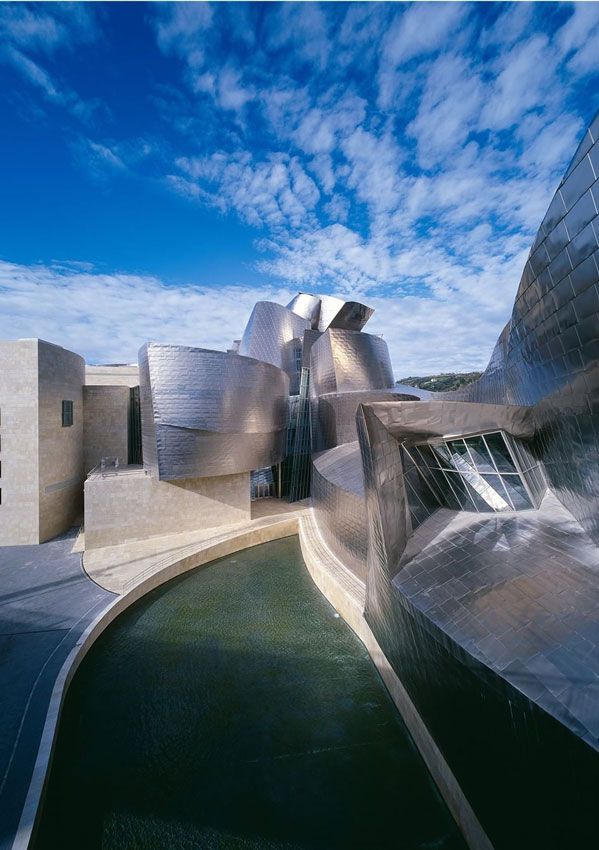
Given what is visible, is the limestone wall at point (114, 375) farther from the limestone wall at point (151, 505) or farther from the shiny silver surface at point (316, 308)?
the shiny silver surface at point (316, 308)

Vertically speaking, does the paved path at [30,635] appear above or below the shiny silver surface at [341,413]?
below

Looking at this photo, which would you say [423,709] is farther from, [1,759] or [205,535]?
[205,535]

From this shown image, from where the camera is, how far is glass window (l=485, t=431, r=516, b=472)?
8.41 m

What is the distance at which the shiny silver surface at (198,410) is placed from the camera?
15.2m

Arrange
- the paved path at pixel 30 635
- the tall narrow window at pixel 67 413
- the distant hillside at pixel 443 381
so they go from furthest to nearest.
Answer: the distant hillside at pixel 443 381
the tall narrow window at pixel 67 413
the paved path at pixel 30 635

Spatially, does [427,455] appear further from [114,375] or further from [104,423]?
[114,375]

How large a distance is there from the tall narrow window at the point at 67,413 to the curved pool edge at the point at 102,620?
29.3 feet

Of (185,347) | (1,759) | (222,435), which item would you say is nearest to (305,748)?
(1,759)

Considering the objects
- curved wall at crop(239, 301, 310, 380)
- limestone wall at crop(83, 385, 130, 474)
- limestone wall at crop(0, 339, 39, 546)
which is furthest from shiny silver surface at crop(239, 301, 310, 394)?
limestone wall at crop(0, 339, 39, 546)

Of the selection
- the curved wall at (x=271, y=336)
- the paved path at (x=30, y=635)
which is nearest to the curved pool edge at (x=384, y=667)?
the paved path at (x=30, y=635)

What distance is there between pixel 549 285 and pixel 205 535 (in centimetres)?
1524

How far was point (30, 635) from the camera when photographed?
875cm

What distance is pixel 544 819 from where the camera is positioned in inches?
145

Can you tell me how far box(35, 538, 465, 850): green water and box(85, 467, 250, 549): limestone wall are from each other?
5740 mm
